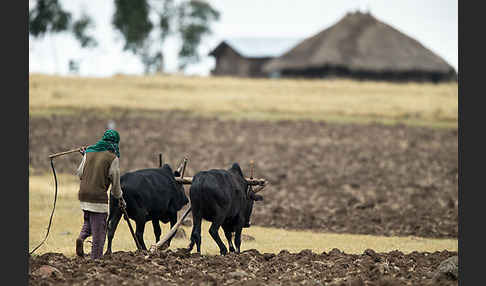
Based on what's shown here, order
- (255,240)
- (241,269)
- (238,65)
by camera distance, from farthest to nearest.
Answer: (238,65) → (255,240) → (241,269)

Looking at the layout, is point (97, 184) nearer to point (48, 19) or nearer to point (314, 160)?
point (314, 160)

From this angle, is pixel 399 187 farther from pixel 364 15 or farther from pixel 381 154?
pixel 364 15

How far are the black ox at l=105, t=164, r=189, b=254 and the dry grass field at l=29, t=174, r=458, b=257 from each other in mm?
1453

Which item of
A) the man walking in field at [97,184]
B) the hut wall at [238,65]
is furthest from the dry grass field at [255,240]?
the hut wall at [238,65]

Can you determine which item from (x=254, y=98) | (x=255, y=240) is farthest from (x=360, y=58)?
(x=255, y=240)

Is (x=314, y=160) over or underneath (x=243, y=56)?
underneath

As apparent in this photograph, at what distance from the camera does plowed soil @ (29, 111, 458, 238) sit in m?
20.9

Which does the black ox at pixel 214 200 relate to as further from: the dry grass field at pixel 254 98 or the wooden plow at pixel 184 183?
the dry grass field at pixel 254 98

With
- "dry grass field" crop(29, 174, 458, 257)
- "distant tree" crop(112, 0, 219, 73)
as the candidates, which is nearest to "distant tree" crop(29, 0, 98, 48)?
"distant tree" crop(112, 0, 219, 73)

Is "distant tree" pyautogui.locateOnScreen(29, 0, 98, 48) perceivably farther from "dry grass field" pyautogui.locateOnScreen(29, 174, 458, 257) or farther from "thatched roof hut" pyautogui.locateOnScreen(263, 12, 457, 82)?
"dry grass field" pyautogui.locateOnScreen(29, 174, 458, 257)

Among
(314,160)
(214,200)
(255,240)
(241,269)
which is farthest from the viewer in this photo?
(314,160)

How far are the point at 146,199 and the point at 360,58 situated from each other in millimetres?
50290

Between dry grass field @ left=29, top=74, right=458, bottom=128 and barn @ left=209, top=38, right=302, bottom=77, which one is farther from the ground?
barn @ left=209, top=38, right=302, bottom=77

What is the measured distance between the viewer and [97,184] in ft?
38.3
